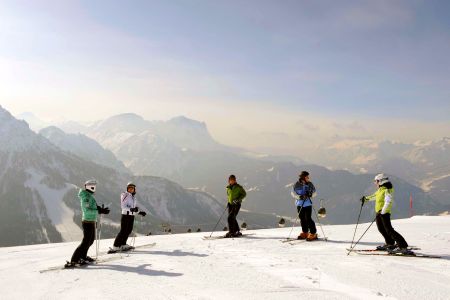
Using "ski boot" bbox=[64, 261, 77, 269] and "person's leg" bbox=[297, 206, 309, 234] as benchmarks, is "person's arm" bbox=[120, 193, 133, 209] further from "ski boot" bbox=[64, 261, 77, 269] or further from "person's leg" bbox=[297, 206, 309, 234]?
"person's leg" bbox=[297, 206, 309, 234]

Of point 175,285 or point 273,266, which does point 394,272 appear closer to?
point 273,266

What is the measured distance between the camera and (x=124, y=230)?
15438mm

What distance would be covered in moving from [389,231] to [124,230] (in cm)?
917

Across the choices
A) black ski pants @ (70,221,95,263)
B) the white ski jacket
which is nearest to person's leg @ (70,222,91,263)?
black ski pants @ (70,221,95,263)

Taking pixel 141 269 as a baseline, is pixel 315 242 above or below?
above

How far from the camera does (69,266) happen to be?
1182 cm

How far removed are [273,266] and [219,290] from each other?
2.81m

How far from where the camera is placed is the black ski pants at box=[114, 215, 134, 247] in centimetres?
1533

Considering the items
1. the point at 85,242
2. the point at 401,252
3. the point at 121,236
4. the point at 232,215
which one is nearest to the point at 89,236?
the point at 85,242

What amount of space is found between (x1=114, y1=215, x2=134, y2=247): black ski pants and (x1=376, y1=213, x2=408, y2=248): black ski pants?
8.72 metres

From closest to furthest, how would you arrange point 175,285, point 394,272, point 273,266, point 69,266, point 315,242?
point 175,285 < point 394,272 < point 273,266 < point 69,266 < point 315,242

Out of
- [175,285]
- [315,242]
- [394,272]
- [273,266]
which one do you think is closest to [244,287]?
[175,285]

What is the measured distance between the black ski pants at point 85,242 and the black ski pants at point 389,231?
872cm

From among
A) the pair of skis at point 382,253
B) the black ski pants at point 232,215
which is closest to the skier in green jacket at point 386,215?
the pair of skis at point 382,253
